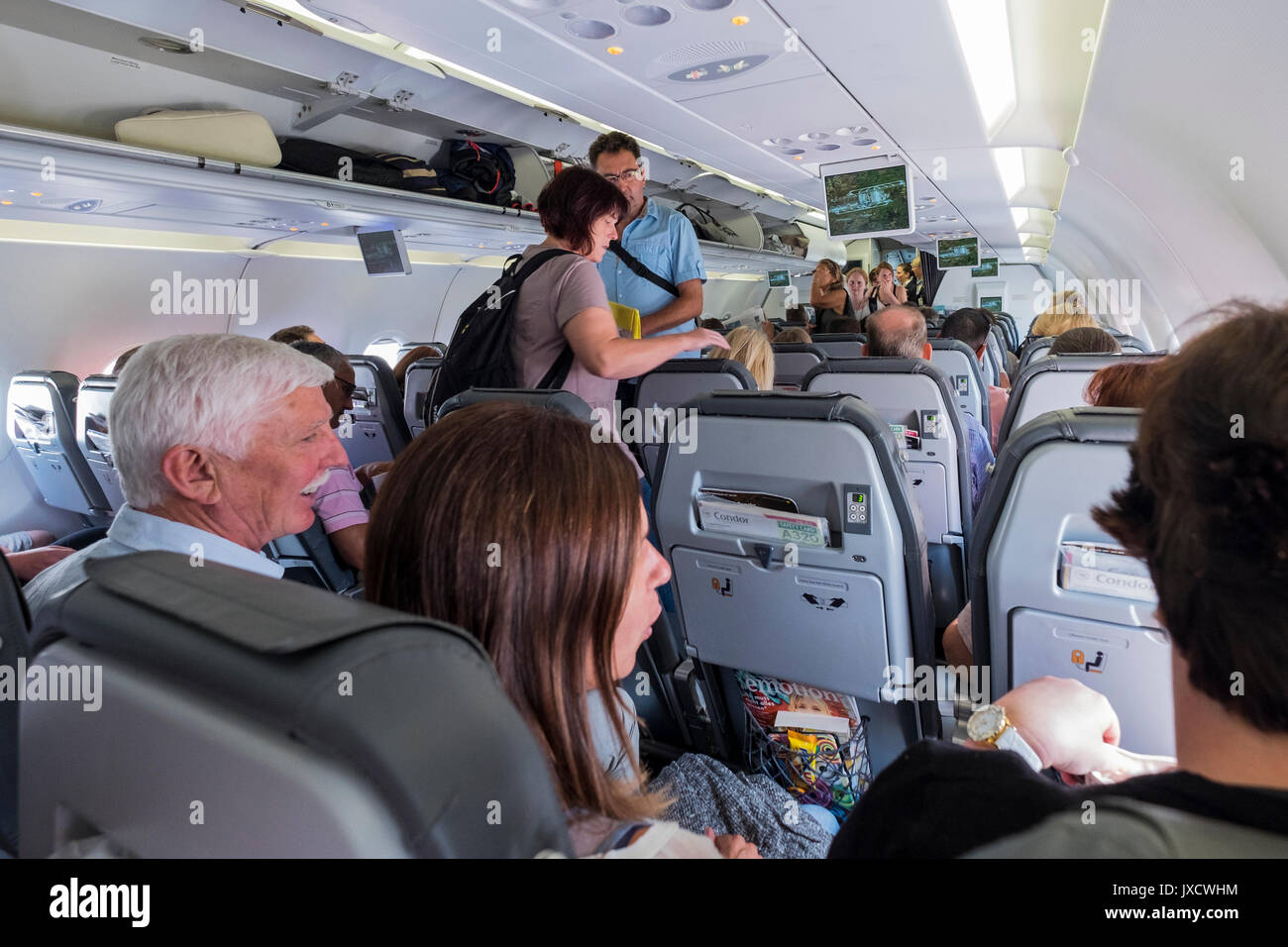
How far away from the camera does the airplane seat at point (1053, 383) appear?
339 centimetres

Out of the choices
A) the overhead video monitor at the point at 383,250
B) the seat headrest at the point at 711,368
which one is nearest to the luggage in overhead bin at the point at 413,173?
the overhead video monitor at the point at 383,250

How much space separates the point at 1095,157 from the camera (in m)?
7.03

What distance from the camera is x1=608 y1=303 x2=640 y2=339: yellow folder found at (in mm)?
3277

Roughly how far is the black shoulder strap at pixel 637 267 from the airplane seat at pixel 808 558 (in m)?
1.79

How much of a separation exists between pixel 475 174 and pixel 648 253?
312 cm

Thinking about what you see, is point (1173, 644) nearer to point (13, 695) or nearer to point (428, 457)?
point (428, 457)

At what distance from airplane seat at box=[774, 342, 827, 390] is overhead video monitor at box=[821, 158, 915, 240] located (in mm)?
1924

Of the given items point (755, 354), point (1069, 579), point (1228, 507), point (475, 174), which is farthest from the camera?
point (475, 174)

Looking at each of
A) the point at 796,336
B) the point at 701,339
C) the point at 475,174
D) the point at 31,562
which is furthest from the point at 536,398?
the point at 796,336

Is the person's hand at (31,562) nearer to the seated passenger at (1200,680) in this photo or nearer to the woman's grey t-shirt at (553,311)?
the woman's grey t-shirt at (553,311)

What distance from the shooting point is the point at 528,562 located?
3.38 ft

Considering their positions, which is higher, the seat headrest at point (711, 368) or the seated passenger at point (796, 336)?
the seated passenger at point (796, 336)

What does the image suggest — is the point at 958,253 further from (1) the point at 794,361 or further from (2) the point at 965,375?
(2) the point at 965,375

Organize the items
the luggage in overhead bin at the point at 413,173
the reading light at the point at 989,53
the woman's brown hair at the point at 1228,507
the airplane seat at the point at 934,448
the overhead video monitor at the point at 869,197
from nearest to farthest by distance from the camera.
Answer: the woman's brown hair at the point at 1228,507 → the airplane seat at the point at 934,448 → the reading light at the point at 989,53 → the luggage in overhead bin at the point at 413,173 → the overhead video monitor at the point at 869,197
